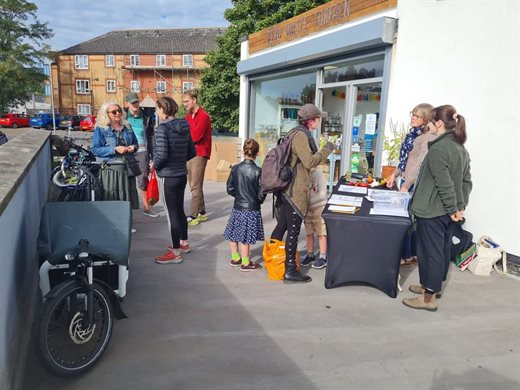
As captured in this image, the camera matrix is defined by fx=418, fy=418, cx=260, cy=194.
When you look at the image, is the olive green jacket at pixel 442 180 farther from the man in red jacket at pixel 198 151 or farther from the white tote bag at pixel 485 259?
the man in red jacket at pixel 198 151

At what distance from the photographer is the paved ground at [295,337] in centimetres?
270

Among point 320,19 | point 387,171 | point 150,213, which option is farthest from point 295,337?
point 320,19

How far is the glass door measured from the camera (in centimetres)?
732

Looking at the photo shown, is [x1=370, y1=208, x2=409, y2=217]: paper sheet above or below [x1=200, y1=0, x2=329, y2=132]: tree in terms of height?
below

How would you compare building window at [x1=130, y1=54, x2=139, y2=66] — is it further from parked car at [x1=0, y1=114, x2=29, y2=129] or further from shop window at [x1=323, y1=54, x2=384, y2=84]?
shop window at [x1=323, y1=54, x2=384, y2=84]

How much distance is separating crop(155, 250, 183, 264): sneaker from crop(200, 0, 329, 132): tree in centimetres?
1966

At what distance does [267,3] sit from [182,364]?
74.4ft

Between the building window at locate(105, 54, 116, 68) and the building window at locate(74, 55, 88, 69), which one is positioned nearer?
the building window at locate(105, 54, 116, 68)

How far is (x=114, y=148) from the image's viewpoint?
4910 mm

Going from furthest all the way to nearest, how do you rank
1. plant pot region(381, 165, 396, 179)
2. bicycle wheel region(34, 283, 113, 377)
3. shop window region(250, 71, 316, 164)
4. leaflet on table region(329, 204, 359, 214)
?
shop window region(250, 71, 316, 164)
plant pot region(381, 165, 396, 179)
leaflet on table region(329, 204, 359, 214)
bicycle wheel region(34, 283, 113, 377)

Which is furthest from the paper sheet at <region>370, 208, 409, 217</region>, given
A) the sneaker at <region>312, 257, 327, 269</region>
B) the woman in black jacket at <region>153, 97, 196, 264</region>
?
the woman in black jacket at <region>153, 97, 196, 264</region>

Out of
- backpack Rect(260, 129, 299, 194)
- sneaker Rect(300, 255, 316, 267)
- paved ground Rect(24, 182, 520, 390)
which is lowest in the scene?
paved ground Rect(24, 182, 520, 390)

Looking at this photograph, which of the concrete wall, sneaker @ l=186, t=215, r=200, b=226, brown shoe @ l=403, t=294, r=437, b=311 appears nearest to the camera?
the concrete wall

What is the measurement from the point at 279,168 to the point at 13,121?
41.8 meters
